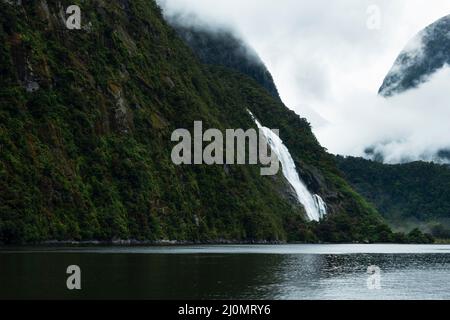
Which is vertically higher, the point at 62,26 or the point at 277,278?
the point at 62,26

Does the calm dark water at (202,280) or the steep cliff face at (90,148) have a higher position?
the steep cliff face at (90,148)

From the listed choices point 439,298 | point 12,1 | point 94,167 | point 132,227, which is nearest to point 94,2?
point 12,1

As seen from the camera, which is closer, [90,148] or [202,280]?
[202,280]

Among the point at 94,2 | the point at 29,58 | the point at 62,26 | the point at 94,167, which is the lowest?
the point at 94,167

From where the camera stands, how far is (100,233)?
5453 inches

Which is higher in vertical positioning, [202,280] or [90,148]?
[90,148]

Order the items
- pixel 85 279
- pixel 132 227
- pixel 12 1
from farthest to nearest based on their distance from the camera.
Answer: pixel 12 1 → pixel 132 227 → pixel 85 279

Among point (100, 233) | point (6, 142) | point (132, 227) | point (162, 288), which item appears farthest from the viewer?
point (132, 227)

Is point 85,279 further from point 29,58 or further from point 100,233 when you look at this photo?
point 29,58

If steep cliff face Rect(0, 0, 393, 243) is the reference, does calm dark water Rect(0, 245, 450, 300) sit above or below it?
below

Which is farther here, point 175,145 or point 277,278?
point 175,145

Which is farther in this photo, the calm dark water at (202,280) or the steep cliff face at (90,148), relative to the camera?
the steep cliff face at (90,148)

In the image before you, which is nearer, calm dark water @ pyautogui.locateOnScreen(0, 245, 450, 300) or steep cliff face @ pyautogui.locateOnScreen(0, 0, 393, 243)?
calm dark water @ pyautogui.locateOnScreen(0, 245, 450, 300)
